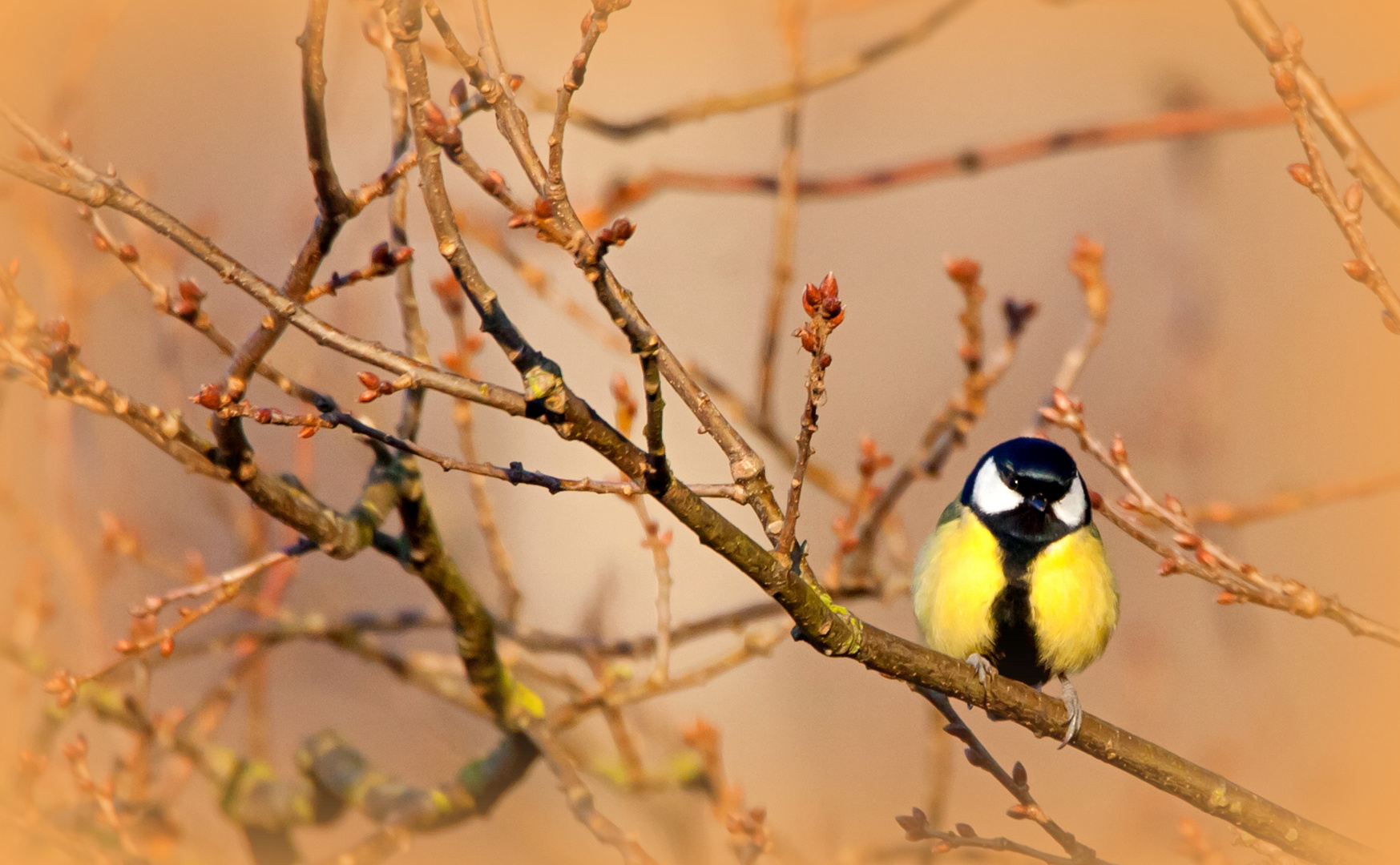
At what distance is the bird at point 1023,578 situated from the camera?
2.15 m

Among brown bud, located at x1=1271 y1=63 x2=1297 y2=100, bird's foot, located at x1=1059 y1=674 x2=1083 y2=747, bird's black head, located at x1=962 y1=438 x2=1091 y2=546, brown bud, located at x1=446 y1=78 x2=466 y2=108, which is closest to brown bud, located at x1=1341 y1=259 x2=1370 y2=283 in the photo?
brown bud, located at x1=1271 y1=63 x2=1297 y2=100

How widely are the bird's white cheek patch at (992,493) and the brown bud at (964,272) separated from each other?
1.42 feet

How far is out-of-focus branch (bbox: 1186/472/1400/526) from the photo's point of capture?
211cm

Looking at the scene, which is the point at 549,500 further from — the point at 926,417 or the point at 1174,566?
the point at 1174,566

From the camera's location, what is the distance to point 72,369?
133 cm

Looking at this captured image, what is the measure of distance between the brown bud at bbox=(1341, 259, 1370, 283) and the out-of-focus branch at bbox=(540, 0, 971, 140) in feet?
4.43

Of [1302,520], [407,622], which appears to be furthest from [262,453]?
[1302,520]

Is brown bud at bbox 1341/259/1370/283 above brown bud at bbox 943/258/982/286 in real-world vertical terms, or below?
below

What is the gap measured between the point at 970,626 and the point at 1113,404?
11.1ft

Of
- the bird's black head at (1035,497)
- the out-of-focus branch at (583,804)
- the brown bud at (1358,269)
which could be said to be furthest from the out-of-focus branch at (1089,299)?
the out-of-focus branch at (583,804)

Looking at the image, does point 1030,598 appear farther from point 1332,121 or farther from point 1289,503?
point 1332,121

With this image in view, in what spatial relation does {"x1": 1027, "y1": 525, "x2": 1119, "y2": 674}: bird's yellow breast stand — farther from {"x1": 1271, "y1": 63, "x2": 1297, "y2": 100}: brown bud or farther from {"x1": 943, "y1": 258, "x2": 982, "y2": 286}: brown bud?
{"x1": 1271, "y1": 63, "x2": 1297, "y2": 100}: brown bud

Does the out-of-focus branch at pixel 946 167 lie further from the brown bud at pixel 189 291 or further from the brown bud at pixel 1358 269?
the brown bud at pixel 189 291

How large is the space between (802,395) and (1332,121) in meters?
3.75
